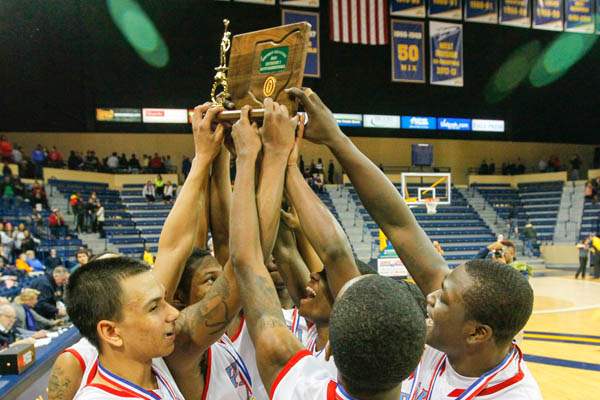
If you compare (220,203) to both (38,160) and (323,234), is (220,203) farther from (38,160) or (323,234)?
(38,160)

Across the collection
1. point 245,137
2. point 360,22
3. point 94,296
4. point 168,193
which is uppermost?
point 360,22

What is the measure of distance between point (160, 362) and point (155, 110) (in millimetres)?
13530

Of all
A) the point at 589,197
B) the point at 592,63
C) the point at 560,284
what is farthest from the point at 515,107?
the point at 560,284

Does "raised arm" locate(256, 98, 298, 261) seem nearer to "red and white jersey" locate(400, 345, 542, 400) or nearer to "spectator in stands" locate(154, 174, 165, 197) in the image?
"red and white jersey" locate(400, 345, 542, 400)

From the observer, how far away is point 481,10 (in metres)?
14.4

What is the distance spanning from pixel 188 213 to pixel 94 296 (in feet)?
1.66

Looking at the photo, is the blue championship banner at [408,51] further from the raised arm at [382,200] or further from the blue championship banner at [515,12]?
the raised arm at [382,200]

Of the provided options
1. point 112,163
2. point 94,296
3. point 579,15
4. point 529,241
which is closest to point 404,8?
point 579,15

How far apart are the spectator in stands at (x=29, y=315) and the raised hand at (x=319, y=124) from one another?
5196 millimetres

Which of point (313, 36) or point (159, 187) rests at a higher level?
point (313, 36)

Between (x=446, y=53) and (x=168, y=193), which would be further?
(x=168, y=193)

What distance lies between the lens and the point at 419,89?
16.0 meters

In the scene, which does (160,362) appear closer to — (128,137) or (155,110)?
(155,110)

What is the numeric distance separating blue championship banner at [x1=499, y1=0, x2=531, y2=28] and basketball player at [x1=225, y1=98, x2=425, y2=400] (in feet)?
49.8
